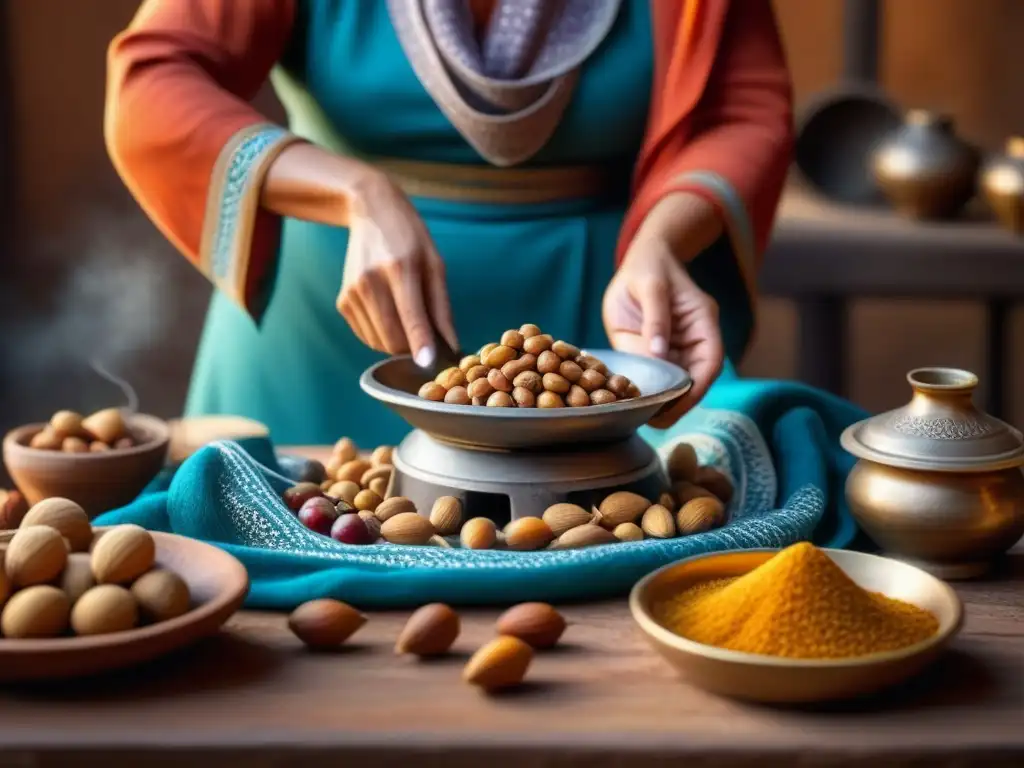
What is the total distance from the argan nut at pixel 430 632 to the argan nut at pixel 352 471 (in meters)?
0.33

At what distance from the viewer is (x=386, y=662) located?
87 centimetres

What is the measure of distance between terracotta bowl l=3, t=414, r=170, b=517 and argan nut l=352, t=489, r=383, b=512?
20 centimetres

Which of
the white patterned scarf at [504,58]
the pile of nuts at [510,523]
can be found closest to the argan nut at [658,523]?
the pile of nuts at [510,523]

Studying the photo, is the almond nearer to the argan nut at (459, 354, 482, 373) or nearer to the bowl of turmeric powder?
the bowl of turmeric powder

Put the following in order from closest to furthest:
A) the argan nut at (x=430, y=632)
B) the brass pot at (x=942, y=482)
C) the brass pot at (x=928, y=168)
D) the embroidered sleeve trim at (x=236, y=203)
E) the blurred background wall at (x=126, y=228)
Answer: the argan nut at (x=430, y=632)
the brass pot at (x=942, y=482)
the embroidered sleeve trim at (x=236, y=203)
the brass pot at (x=928, y=168)
the blurred background wall at (x=126, y=228)

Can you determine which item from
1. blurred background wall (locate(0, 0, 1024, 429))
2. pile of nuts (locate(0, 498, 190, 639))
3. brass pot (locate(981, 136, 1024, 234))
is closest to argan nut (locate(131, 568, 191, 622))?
pile of nuts (locate(0, 498, 190, 639))

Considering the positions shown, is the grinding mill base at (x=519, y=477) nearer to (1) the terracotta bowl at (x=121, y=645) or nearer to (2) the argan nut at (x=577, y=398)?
(2) the argan nut at (x=577, y=398)

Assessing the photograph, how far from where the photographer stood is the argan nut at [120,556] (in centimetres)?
83

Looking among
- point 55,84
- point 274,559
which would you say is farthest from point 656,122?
point 55,84

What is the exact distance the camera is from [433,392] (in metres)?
1.06

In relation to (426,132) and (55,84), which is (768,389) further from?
(55,84)

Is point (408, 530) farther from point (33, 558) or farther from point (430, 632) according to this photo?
point (33, 558)

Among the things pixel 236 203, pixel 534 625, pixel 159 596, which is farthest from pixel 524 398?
pixel 236 203

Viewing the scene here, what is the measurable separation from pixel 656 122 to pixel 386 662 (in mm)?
762
